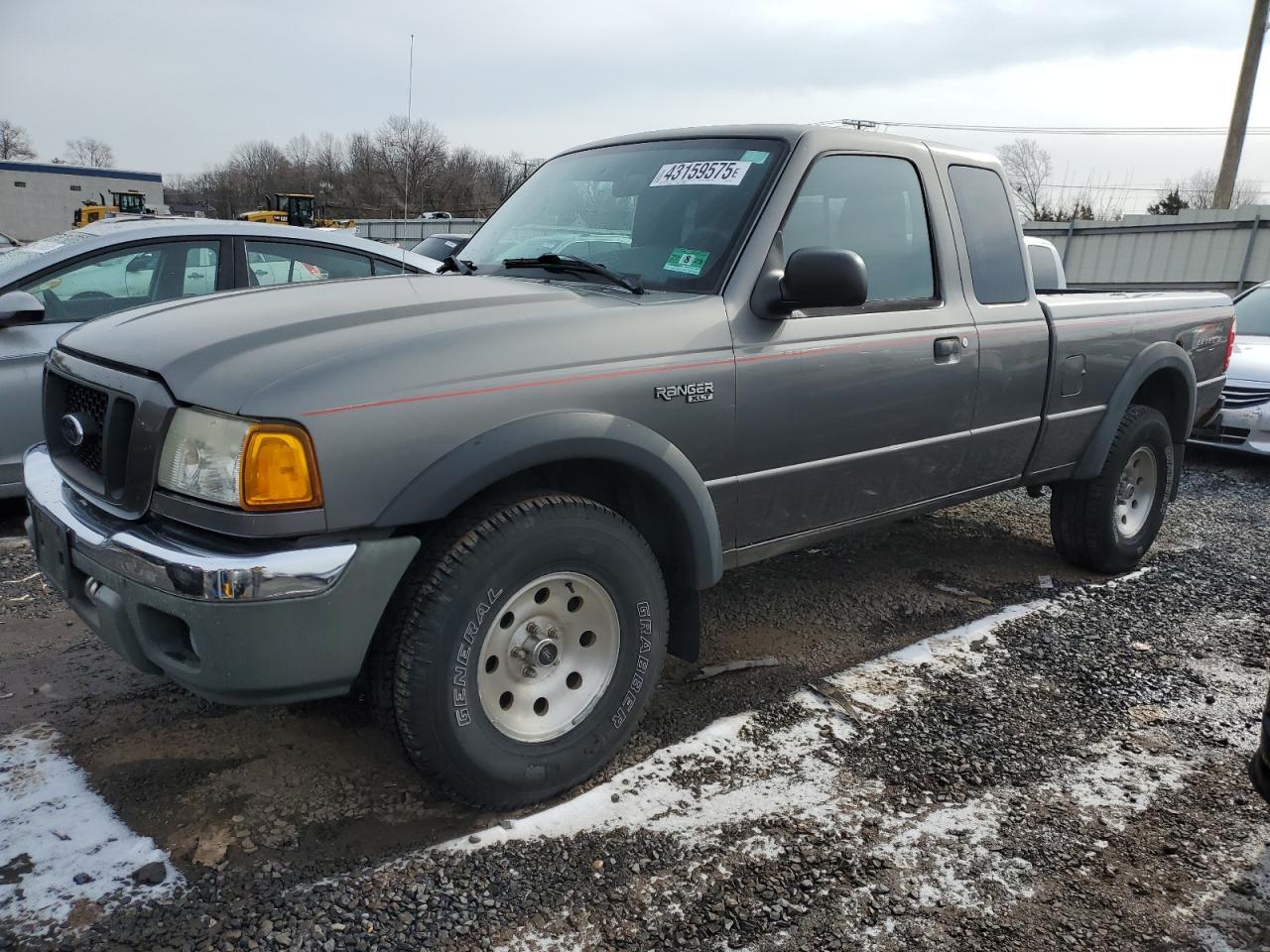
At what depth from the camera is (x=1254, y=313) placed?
9.12 meters

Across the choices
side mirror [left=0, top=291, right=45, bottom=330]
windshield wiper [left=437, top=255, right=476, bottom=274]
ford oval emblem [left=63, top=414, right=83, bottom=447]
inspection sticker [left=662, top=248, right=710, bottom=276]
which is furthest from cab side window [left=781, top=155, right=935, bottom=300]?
side mirror [left=0, top=291, right=45, bottom=330]

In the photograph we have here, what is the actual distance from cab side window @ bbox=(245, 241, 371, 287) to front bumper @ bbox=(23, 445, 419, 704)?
338 centimetres

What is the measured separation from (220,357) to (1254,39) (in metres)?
21.1

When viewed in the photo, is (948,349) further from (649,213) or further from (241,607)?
(241,607)

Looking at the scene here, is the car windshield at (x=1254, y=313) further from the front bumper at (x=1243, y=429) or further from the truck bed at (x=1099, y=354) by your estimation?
the truck bed at (x=1099, y=354)

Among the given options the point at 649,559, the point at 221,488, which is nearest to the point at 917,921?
the point at 649,559

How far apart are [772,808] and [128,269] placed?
14.7ft

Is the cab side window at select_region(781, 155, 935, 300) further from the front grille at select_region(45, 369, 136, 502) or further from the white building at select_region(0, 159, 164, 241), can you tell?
the white building at select_region(0, 159, 164, 241)

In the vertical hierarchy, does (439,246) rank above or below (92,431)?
above

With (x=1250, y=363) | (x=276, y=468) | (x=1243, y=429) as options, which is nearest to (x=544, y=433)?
(x=276, y=468)

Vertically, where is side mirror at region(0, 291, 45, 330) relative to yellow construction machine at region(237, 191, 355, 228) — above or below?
below

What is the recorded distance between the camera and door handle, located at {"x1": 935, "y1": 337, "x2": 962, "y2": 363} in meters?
3.57

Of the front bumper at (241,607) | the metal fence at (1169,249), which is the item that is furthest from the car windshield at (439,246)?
the metal fence at (1169,249)

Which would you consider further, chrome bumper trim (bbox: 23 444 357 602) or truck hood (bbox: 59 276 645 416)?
truck hood (bbox: 59 276 645 416)
